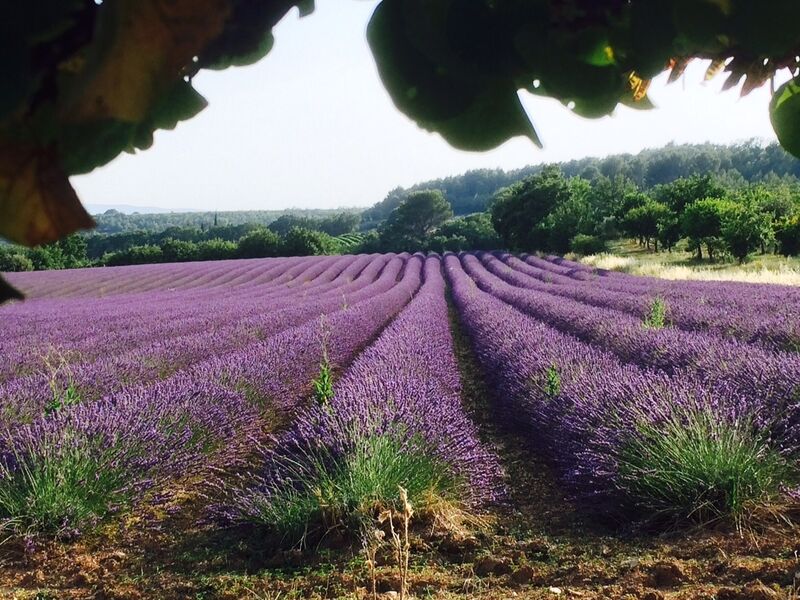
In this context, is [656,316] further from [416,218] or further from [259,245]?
[416,218]

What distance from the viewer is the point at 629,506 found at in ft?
10.2

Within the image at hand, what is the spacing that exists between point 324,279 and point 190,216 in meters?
67.2

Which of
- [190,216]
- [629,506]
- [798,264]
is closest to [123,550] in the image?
[629,506]

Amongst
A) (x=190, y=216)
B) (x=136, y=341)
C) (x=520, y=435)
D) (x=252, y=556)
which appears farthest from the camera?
(x=190, y=216)

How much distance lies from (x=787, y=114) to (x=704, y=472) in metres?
2.83

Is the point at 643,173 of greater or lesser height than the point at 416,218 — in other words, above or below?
above

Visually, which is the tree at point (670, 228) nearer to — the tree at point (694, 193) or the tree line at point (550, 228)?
the tree line at point (550, 228)

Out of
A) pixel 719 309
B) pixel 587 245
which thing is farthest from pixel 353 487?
pixel 587 245

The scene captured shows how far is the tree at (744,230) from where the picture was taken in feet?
71.8

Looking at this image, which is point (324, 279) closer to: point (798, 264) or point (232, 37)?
point (798, 264)

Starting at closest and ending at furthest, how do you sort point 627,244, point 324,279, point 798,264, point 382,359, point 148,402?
1. point 148,402
2. point 382,359
3. point 798,264
4. point 324,279
5. point 627,244

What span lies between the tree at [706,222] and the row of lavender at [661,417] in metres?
20.0

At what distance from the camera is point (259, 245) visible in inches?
1593

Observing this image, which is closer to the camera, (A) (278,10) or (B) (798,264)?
(A) (278,10)
